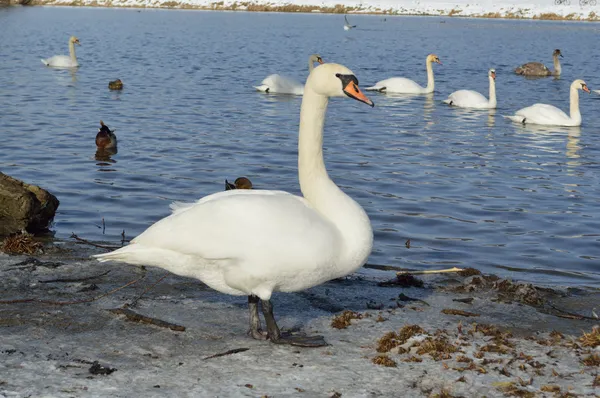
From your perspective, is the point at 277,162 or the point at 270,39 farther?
the point at 270,39

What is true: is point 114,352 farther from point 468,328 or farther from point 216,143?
point 216,143

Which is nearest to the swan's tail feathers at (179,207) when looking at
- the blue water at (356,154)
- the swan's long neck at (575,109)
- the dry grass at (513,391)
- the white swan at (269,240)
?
the white swan at (269,240)

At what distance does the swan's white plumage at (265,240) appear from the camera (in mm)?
5340

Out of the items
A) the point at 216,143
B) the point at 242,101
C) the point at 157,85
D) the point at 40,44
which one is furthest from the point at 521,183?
the point at 40,44

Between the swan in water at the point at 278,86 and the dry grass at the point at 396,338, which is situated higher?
the swan in water at the point at 278,86

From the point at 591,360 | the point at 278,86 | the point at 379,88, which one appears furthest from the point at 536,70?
the point at 591,360

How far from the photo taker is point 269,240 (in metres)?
5.32

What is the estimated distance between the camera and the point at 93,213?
11086 millimetres

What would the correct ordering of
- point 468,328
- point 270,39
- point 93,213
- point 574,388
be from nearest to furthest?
point 574,388 < point 468,328 < point 93,213 < point 270,39

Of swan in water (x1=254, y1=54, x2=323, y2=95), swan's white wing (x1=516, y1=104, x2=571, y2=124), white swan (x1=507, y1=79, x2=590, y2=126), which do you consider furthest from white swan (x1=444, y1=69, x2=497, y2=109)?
swan in water (x1=254, y1=54, x2=323, y2=95)

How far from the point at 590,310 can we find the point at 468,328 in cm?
162

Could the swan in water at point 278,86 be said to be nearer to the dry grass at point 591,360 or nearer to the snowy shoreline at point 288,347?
the snowy shoreline at point 288,347

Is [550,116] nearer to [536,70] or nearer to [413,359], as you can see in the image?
[536,70]

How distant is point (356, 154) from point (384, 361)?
35.6 feet
